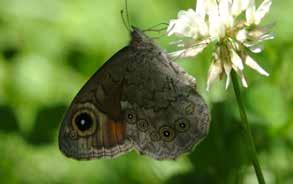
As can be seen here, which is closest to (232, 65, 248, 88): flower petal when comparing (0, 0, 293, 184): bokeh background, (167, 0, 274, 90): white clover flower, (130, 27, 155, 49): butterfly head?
(167, 0, 274, 90): white clover flower

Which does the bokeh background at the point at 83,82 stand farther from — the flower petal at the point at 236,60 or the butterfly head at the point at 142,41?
the flower petal at the point at 236,60

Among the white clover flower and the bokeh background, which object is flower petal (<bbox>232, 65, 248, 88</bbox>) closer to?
the white clover flower

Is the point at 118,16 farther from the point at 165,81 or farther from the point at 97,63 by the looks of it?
the point at 165,81

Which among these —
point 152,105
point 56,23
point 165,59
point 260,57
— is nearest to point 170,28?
point 165,59

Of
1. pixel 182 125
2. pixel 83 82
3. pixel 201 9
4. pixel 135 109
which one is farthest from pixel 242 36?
pixel 83 82

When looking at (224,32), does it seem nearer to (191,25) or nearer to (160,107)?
(191,25)

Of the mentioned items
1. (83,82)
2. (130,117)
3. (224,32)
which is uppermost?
(224,32)
